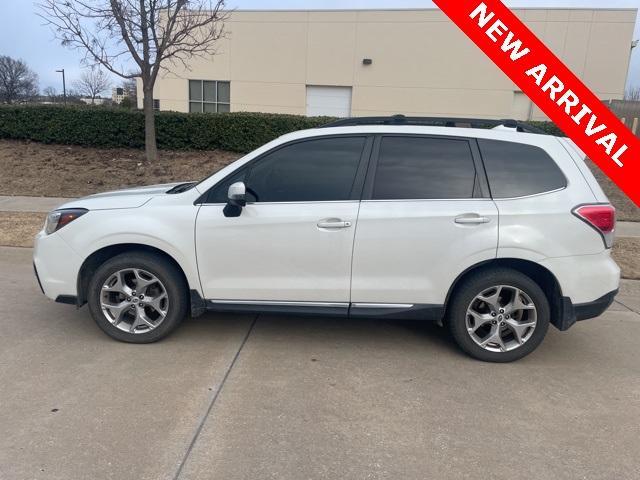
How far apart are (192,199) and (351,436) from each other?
2.21 meters

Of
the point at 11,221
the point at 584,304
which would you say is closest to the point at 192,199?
the point at 584,304

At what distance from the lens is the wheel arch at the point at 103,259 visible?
4.12 m

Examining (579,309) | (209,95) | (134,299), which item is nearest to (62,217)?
(134,299)

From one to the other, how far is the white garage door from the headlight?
67.3 ft

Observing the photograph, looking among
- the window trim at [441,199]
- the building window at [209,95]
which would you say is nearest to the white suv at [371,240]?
the window trim at [441,199]

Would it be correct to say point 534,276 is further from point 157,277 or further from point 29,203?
point 29,203

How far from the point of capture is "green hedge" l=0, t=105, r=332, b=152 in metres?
12.5

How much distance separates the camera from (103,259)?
4.25 meters

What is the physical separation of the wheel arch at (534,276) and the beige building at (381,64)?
19783 millimetres

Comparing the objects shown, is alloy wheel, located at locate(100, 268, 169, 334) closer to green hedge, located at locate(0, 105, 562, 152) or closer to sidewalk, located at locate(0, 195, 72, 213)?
sidewalk, located at locate(0, 195, 72, 213)

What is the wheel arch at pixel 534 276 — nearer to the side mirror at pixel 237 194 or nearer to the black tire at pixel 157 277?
the side mirror at pixel 237 194

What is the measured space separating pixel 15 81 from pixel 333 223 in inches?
2537

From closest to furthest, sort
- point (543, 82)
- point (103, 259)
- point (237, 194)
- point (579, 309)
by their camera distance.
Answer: point (237, 194), point (579, 309), point (103, 259), point (543, 82)

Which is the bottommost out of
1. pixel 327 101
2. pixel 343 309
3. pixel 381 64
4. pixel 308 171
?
pixel 343 309
